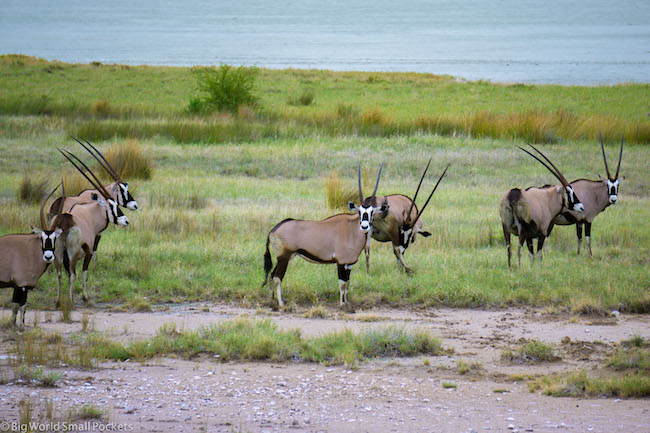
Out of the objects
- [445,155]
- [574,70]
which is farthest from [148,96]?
[574,70]

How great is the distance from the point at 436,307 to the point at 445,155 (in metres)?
13.6

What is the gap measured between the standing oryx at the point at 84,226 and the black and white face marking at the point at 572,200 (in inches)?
297

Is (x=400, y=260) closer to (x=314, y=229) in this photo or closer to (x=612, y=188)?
(x=314, y=229)

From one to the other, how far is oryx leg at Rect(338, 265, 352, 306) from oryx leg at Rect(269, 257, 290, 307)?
2.59 ft

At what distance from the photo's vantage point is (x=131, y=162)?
20859 millimetres

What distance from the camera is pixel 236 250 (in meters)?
13.4

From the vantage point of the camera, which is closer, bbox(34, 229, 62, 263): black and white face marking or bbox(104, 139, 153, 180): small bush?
bbox(34, 229, 62, 263): black and white face marking

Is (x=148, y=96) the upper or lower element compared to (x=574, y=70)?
lower

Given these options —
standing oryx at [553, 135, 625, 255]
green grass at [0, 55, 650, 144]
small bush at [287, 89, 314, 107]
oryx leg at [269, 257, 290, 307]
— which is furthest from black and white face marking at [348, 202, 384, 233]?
small bush at [287, 89, 314, 107]

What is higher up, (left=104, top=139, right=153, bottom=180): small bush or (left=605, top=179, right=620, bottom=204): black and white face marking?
(left=104, top=139, right=153, bottom=180): small bush

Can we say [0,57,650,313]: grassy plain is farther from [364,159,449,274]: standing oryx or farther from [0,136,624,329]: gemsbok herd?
[0,136,624,329]: gemsbok herd

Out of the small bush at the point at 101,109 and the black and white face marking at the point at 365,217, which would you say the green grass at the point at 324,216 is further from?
the small bush at the point at 101,109

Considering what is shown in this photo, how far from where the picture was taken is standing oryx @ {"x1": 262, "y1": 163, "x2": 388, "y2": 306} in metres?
10.4

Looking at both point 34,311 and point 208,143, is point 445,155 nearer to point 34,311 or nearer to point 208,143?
point 208,143
